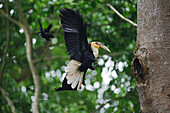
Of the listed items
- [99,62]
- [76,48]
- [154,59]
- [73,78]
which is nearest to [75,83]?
[73,78]

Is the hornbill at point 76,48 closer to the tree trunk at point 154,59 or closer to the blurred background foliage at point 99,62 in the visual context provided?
the tree trunk at point 154,59

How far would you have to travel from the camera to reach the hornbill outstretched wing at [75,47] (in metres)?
1.56

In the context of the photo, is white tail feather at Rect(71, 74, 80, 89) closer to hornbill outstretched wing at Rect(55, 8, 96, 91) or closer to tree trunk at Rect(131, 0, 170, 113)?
hornbill outstretched wing at Rect(55, 8, 96, 91)

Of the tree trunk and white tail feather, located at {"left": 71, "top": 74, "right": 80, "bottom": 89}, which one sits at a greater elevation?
the tree trunk

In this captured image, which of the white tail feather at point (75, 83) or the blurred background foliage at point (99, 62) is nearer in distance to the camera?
the white tail feather at point (75, 83)

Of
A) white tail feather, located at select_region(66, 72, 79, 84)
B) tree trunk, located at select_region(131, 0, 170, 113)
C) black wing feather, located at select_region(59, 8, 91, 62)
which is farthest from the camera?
white tail feather, located at select_region(66, 72, 79, 84)

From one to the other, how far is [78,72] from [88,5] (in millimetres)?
3200

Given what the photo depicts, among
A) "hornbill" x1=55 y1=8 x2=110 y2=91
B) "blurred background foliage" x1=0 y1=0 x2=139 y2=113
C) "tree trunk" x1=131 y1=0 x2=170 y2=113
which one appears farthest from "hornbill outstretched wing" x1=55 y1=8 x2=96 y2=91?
"blurred background foliage" x1=0 y1=0 x2=139 y2=113

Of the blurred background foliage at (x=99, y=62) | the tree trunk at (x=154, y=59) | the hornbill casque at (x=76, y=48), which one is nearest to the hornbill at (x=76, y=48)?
the hornbill casque at (x=76, y=48)

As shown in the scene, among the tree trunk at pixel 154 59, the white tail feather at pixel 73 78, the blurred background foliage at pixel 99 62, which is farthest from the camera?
the blurred background foliage at pixel 99 62

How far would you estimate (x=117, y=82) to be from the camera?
359 centimetres

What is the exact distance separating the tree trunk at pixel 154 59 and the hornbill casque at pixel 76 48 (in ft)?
1.09

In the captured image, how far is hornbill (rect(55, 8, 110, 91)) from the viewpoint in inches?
61.4

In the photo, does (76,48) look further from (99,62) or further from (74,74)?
(99,62)
